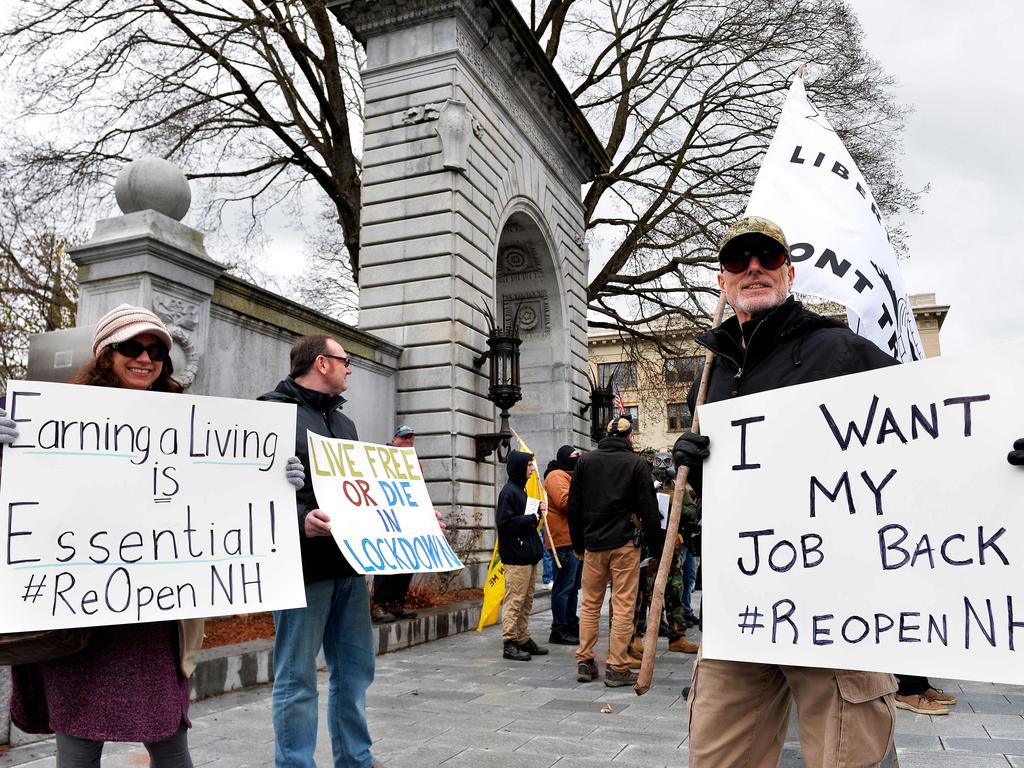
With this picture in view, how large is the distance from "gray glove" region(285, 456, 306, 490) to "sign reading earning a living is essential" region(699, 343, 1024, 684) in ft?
5.36

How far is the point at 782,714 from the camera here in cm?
245

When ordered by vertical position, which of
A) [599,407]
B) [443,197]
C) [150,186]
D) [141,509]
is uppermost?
[443,197]

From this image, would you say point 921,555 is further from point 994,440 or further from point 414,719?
point 414,719

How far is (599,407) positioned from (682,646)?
13109mm

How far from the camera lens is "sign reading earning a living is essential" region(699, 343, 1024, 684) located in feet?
6.52

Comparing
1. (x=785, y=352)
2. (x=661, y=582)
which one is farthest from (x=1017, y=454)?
(x=661, y=582)

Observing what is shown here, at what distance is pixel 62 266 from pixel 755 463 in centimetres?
2438

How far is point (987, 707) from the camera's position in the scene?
545cm

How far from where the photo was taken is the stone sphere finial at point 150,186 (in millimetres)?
7559

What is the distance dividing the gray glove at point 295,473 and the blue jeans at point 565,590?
230 inches

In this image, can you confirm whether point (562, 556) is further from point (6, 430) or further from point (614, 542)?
point (6, 430)

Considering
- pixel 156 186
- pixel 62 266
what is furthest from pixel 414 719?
pixel 62 266

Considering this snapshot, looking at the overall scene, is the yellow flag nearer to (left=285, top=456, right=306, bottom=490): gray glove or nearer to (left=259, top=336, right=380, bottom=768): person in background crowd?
(left=259, top=336, right=380, bottom=768): person in background crowd

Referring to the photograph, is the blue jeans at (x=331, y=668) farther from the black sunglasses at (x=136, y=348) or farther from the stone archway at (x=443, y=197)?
the stone archway at (x=443, y=197)
